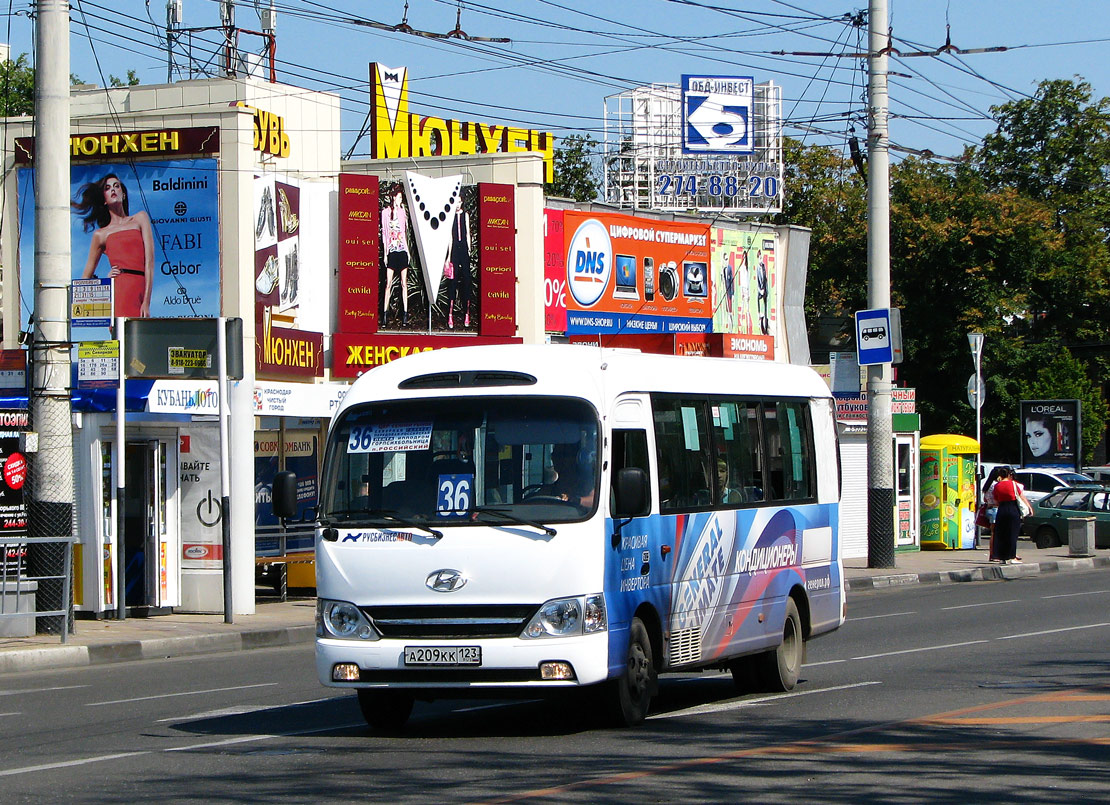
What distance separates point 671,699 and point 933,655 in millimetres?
3841

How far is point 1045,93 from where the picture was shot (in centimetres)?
6700

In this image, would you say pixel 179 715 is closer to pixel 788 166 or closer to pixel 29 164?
pixel 29 164

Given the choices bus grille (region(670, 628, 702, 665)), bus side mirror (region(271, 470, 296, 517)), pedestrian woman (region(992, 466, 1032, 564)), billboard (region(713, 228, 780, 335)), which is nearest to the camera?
bus side mirror (region(271, 470, 296, 517))

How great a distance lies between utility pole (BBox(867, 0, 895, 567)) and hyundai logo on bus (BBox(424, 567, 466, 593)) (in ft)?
59.5

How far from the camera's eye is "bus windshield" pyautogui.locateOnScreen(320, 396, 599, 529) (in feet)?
34.0

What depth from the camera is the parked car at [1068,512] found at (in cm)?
3606

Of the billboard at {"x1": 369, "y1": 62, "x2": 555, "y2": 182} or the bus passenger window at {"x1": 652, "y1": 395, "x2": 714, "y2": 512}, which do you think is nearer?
the bus passenger window at {"x1": 652, "y1": 395, "x2": 714, "y2": 512}

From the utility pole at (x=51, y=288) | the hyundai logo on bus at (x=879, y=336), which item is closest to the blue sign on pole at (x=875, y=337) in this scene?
the hyundai logo on bus at (x=879, y=336)

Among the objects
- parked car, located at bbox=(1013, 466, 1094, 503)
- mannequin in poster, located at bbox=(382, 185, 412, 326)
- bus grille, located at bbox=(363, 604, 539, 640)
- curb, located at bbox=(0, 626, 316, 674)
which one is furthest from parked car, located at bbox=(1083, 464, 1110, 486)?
bus grille, located at bbox=(363, 604, 539, 640)

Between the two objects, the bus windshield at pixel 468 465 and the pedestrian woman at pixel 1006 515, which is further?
the pedestrian woman at pixel 1006 515

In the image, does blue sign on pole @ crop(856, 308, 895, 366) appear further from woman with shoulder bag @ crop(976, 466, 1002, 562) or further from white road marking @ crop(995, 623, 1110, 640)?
white road marking @ crop(995, 623, 1110, 640)

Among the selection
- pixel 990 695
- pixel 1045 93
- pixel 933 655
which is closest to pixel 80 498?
pixel 933 655

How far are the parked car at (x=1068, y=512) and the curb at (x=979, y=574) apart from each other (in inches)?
121

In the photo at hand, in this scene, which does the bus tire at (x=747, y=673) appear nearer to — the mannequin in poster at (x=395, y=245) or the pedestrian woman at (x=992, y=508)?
the mannequin in poster at (x=395, y=245)
